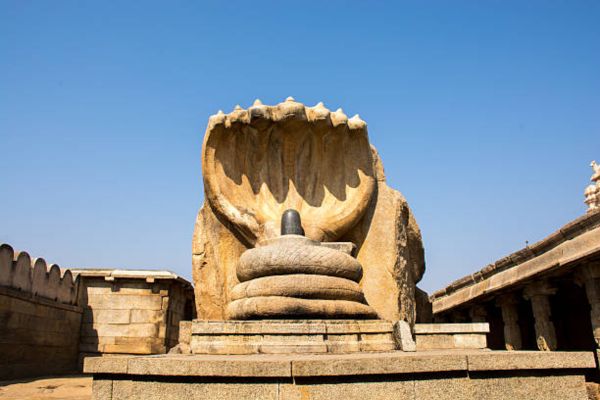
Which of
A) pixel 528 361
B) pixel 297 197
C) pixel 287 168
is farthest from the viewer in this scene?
pixel 287 168

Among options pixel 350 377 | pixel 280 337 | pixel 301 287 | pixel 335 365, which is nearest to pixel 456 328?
pixel 301 287

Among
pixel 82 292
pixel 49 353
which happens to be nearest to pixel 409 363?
pixel 49 353

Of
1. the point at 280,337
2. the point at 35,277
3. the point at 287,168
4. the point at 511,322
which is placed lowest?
the point at 280,337

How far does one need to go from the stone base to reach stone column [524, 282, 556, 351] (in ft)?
29.7

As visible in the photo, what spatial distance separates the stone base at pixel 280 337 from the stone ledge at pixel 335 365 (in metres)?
1.41

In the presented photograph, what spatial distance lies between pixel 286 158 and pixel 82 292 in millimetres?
10103

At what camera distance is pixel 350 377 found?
12.3 ft

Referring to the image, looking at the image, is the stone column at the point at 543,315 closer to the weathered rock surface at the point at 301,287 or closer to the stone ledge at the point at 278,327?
the weathered rock surface at the point at 301,287

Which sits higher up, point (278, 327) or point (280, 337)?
point (278, 327)

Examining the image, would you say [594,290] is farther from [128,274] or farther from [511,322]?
[128,274]

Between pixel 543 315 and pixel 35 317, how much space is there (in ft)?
42.8

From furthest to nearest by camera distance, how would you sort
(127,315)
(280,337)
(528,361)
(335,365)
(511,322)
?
(511,322) → (127,315) → (280,337) → (528,361) → (335,365)

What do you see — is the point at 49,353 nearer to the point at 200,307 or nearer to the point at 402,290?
the point at 200,307

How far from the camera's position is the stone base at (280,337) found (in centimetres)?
535
